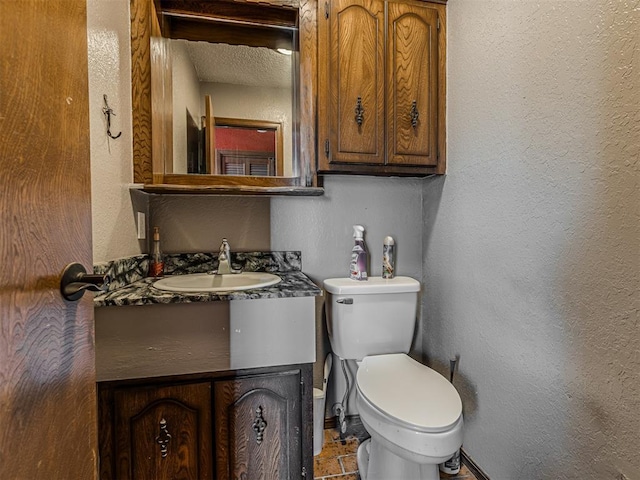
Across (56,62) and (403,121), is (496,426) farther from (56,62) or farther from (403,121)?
(56,62)

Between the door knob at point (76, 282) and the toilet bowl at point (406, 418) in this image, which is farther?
the toilet bowl at point (406, 418)

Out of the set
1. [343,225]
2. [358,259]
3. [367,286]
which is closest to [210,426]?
[367,286]

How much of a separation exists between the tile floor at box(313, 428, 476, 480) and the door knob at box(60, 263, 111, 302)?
51.1 inches

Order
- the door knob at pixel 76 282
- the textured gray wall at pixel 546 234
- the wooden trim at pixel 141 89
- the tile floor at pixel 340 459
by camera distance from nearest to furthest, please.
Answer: the door knob at pixel 76 282, the textured gray wall at pixel 546 234, the wooden trim at pixel 141 89, the tile floor at pixel 340 459

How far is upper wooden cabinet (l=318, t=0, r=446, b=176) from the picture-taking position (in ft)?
4.83

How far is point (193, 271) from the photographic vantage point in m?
1.57

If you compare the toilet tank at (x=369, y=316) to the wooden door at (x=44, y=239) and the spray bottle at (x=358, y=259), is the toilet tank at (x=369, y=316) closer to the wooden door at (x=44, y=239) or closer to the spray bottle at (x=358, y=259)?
the spray bottle at (x=358, y=259)

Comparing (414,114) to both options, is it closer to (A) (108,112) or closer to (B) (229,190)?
(B) (229,190)

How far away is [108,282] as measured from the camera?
1.10m

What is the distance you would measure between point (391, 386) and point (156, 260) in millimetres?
1103

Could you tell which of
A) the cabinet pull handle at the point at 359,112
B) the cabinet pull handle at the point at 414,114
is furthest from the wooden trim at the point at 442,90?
the cabinet pull handle at the point at 359,112

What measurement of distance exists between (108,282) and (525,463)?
153cm

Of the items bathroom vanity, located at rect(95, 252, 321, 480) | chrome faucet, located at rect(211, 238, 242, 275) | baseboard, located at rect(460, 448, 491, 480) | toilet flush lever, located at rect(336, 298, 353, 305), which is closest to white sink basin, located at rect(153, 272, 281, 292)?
chrome faucet, located at rect(211, 238, 242, 275)

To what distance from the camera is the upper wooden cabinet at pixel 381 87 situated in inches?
58.0
